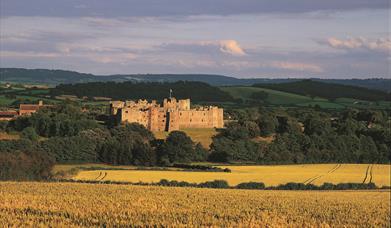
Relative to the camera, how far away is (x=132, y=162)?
2835 inches

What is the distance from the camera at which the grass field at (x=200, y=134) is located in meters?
82.1

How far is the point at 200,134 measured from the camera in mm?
86875

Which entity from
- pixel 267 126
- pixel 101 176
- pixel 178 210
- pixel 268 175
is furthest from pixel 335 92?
pixel 178 210

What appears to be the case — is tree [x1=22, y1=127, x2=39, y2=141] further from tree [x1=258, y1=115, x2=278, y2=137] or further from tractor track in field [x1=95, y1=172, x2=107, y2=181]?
tree [x1=258, y1=115, x2=278, y2=137]

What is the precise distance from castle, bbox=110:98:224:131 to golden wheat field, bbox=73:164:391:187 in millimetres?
25336

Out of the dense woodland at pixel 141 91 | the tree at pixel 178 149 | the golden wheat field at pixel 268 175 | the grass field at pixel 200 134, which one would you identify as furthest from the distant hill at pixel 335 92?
the golden wheat field at pixel 268 175

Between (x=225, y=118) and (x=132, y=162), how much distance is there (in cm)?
3806

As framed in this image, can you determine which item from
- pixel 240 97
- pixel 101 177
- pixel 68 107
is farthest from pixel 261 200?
pixel 240 97

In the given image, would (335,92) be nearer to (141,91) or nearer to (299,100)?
(299,100)

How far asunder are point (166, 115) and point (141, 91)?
82.9m

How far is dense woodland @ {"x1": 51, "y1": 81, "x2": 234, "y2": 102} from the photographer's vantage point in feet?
532

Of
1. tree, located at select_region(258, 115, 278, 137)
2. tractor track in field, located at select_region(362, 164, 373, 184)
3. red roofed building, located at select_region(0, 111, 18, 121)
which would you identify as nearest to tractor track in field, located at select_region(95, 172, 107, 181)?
tractor track in field, located at select_region(362, 164, 373, 184)

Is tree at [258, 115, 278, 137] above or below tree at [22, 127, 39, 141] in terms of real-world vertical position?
above

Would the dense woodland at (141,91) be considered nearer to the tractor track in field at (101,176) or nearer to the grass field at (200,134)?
the grass field at (200,134)
